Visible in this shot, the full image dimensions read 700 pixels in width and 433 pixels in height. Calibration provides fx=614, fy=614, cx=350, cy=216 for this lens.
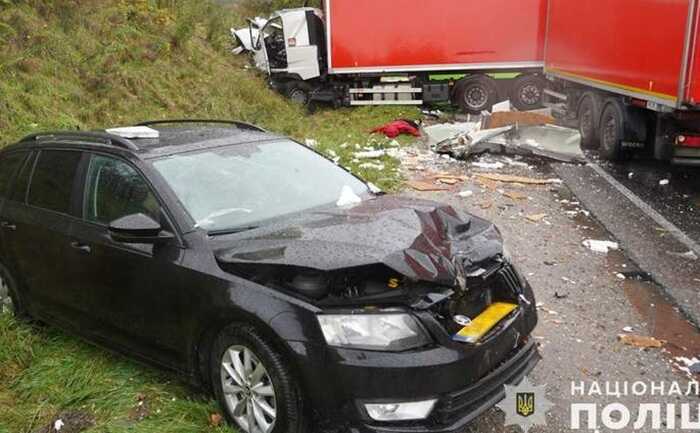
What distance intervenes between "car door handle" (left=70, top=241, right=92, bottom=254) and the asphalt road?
8.26 ft

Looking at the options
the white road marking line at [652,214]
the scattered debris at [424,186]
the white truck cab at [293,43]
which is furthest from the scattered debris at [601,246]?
the white truck cab at [293,43]

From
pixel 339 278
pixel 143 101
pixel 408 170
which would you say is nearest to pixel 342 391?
pixel 339 278

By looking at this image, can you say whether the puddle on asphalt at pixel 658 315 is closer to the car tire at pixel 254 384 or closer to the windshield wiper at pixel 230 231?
the car tire at pixel 254 384

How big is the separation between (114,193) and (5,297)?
1727 mm

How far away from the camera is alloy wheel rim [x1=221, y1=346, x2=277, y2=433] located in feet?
9.82

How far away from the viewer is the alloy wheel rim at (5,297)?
4707 mm

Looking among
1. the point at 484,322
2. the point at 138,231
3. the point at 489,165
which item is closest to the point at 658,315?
the point at 484,322

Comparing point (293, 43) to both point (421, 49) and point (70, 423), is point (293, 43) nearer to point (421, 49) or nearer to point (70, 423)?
point (421, 49)

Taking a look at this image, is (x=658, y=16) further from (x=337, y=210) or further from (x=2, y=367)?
(x=2, y=367)

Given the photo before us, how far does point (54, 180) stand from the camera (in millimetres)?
4230

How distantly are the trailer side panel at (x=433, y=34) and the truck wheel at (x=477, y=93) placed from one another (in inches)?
15.6

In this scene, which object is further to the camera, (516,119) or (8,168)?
(516,119)

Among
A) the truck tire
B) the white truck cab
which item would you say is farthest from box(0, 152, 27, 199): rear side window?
the white truck cab

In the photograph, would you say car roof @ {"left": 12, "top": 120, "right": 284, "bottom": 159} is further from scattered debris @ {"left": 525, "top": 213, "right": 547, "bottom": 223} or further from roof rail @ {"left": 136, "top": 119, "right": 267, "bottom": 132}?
scattered debris @ {"left": 525, "top": 213, "right": 547, "bottom": 223}
